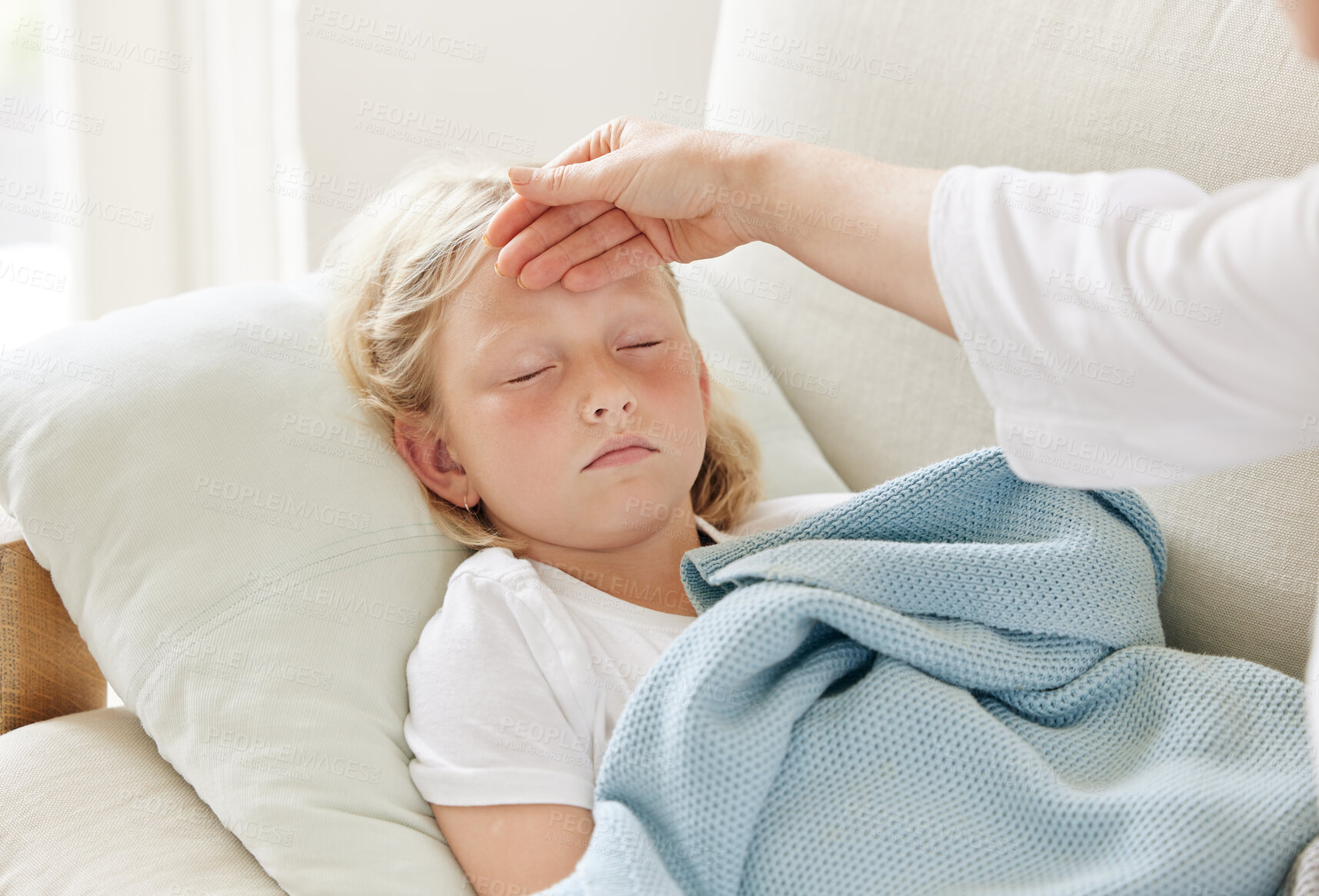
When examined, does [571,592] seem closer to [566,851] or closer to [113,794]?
[566,851]

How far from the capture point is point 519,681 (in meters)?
0.97

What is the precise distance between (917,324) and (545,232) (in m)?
0.51

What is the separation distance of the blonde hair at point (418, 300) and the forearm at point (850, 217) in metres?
0.23

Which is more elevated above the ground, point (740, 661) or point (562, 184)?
point (562, 184)

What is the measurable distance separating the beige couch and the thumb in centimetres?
49

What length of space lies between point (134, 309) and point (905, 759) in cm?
92
